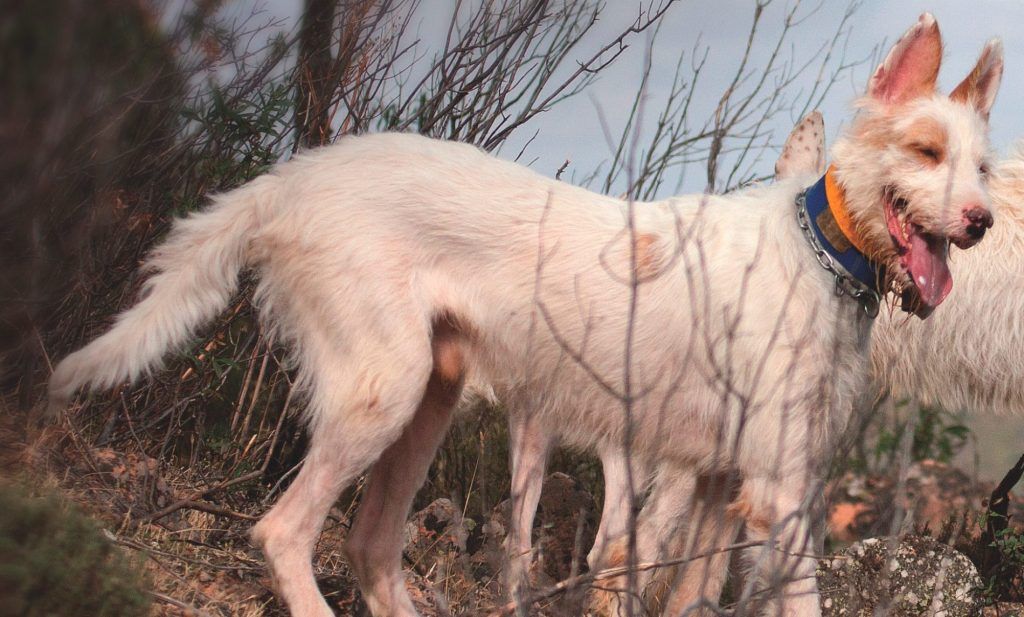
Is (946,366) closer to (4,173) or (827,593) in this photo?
(827,593)

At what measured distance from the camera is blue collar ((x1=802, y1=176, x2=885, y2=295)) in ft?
10.9

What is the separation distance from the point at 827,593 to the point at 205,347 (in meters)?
2.78

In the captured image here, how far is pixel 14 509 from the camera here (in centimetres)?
247

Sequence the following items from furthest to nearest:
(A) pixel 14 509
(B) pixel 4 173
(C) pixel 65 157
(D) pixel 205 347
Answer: (D) pixel 205 347 → (C) pixel 65 157 → (B) pixel 4 173 → (A) pixel 14 509

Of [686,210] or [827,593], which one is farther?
[827,593]

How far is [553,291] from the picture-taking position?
343 centimetres

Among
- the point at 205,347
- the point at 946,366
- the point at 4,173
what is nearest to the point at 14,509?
the point at 4,173

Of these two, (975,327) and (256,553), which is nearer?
(256,553)

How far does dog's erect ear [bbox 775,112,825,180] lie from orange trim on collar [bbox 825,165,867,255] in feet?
4.40

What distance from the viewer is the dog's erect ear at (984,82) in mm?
3498

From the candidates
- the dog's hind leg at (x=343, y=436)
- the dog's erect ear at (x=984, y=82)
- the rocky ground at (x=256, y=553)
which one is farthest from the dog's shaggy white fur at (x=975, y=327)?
the dog's hind leg at (x=343, y=436)

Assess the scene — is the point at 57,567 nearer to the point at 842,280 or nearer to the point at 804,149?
the point at 842,280

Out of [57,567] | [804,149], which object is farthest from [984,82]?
[57,567]

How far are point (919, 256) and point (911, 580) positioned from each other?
1.40 m
